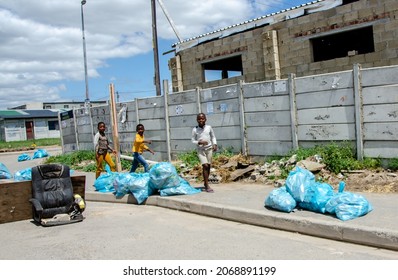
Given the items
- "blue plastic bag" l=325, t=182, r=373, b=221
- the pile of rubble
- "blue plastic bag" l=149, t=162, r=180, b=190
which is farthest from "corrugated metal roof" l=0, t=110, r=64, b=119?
"blue plastic bag" l=325, t=182, r=373, b=221

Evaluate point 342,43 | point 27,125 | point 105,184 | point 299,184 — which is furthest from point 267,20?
point 27,125

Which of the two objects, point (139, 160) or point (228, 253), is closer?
point (228, 253)

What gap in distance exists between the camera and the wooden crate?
7.72 meters

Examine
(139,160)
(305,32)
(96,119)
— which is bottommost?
(139,160)

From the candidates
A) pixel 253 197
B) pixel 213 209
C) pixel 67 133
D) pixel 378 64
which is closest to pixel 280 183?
pixel 253 197

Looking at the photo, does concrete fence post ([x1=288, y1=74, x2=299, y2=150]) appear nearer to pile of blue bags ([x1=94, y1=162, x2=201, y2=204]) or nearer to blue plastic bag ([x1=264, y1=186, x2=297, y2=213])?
pile of blue bags ([x1=94, y1=162, x2=201, y2=204])

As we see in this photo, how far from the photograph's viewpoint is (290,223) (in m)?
6.23

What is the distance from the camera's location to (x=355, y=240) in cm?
546

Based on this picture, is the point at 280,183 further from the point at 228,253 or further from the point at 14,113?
the point at 14,113

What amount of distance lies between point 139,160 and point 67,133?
10.7 meters

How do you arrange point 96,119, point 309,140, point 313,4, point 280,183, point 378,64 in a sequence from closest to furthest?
point 280,183 → point 309,140 → point 378,64 → point 313,4 → point 96,119

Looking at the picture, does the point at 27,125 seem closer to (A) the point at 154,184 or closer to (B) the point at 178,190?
(A) the point at 154,184

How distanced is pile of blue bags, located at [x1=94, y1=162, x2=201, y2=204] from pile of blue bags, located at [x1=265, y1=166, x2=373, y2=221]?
8.08ft

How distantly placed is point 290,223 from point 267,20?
9.97m
